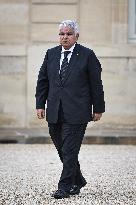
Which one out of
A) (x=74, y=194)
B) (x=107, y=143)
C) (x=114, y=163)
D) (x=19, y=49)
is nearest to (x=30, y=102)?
(x=19, y=49)

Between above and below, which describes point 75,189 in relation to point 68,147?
below

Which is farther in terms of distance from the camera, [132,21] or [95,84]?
[132,21]

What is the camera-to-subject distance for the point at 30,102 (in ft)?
48.0

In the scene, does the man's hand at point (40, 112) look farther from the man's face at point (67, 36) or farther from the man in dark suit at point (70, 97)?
the man's face at point (67, 36)

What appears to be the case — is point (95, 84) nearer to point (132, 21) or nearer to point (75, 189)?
point (75, 189)

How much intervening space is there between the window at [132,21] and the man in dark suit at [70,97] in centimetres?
747

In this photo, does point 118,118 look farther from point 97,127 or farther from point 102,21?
point 102,21

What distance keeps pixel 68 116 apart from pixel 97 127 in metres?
7.34

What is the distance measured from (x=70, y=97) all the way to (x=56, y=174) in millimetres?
2259

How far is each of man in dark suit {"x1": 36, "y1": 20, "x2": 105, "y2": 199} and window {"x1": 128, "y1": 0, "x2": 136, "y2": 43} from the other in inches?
294

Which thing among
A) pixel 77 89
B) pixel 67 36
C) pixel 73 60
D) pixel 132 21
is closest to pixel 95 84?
pixel 77 89

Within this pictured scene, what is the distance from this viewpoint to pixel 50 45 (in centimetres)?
1459

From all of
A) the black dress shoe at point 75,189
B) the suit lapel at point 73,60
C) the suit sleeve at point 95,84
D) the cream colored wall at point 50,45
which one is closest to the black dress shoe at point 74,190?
the black dress shoe at point 75,189

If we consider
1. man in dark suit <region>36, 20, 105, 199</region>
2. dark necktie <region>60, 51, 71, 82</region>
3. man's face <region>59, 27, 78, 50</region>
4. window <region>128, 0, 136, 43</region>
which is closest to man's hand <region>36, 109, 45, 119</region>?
man in dark suit <region>36, 20, 105, 199</region>
